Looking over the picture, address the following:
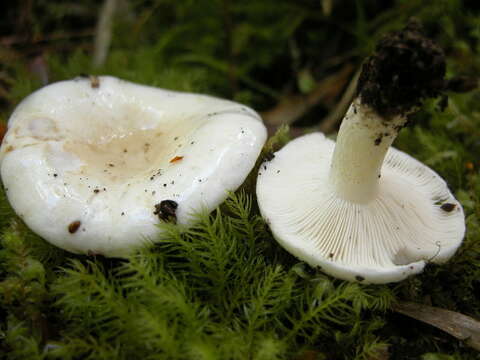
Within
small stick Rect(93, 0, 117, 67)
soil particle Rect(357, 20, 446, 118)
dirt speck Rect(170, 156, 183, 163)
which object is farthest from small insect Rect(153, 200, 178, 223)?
small stick Rect(93, 0, 117, 67)

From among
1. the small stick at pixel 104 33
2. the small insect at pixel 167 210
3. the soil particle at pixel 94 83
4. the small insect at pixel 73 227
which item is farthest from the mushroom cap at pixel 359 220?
the small stick at pixel 104 33

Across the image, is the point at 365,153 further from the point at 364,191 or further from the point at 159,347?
the point at 159,347

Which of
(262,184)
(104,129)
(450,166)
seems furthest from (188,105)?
(450,166)

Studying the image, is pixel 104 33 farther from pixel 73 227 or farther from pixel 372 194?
pixel 372 194

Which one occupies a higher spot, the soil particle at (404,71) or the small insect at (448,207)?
the soil particle at (404,71)

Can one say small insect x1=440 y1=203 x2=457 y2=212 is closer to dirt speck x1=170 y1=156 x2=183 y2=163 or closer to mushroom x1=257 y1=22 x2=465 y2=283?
mushroom x1=257 y1=22 x2=465 y2=283

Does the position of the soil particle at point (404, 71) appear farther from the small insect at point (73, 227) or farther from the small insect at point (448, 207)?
the small insect at point (73, 227)

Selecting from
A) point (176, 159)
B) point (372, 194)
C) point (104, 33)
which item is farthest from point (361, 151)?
point (104, 33)
